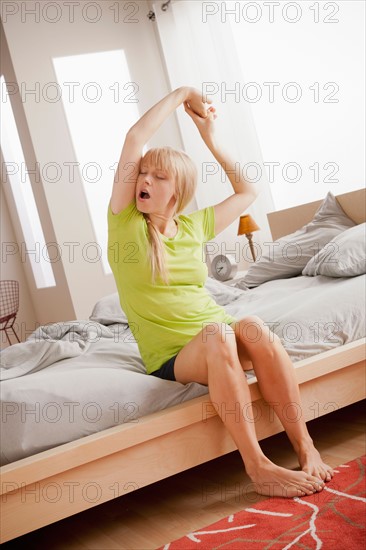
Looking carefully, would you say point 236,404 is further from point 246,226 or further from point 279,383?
point 246,226

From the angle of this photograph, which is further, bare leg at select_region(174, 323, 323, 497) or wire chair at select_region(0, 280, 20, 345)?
wire chair at select_region(0, 280, 20, 345)

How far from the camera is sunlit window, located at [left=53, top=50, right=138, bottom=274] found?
18.3 feet

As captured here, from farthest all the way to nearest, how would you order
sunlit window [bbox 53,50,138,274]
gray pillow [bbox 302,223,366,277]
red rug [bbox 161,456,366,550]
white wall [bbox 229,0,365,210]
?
sunlit window [bbox 53,50,138,274], white wall [bbox 229,0,365,210], gray pillow [bbox 302,223,366,277], red rug [bbox 161,456,366,550]

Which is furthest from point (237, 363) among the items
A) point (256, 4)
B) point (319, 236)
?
point (256, 4)

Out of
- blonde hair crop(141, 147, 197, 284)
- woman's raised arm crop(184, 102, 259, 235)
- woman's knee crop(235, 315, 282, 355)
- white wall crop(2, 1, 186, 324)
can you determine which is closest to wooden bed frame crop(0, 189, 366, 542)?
woman's knee crop(235, 315, 282, 355)

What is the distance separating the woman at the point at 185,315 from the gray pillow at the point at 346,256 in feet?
2.34

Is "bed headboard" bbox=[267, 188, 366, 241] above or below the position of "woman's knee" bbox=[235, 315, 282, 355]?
above

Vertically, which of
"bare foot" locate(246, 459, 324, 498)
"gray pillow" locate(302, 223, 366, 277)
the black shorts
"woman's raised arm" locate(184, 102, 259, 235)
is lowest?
"bare foot" locate(246, 459, 324, 498)

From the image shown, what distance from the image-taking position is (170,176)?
2059 millimetres

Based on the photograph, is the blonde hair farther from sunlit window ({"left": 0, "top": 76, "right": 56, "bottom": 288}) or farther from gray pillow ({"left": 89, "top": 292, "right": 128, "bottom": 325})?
sunlit window ({"left": 0, "top": 76, "right": 56, "bottom": 288})

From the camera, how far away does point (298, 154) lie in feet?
14.7

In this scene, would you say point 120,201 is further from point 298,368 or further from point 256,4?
point 256,4

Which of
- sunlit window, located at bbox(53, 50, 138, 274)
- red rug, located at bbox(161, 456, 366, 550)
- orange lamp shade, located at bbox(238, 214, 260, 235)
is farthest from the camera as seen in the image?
sunlit window, located at bbox(53, 50, 138, 274)

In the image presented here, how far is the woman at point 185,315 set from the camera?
1.87 meters
